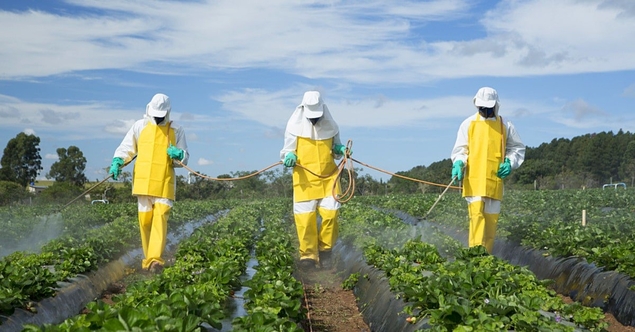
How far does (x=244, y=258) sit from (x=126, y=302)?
10.8ft

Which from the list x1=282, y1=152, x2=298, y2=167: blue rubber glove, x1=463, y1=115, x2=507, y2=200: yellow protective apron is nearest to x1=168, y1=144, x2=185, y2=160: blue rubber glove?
x1=282, y1=152, x2=298, y2=167: blue rubber glove

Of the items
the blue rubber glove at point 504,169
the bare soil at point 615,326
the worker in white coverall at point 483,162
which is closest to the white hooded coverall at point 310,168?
the worker in white coverall at point 483,162

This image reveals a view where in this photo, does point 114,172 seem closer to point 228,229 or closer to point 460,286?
point 228,229

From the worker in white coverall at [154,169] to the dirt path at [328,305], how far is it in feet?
5.76

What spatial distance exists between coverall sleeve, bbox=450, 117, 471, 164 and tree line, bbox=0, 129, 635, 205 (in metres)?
20.3

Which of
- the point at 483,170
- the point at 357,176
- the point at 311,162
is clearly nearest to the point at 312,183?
the point at 311,162

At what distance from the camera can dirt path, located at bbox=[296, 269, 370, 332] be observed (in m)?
6.70

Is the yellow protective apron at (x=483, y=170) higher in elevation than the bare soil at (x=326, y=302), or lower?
higher

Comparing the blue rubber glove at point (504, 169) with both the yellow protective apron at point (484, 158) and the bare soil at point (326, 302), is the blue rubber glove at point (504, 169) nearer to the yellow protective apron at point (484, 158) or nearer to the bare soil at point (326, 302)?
the yellow protective apron at point (484, 158)

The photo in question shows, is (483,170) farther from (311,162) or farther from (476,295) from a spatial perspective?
(476,295)

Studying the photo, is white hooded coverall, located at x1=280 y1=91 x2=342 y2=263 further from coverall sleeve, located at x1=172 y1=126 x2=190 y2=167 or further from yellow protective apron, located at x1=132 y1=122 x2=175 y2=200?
yellow protective apron, located at x1=132 y1=122 x2=175 y2=200

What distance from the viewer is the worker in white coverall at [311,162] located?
8914mm

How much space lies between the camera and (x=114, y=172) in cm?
852

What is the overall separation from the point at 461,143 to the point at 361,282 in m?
1.99
